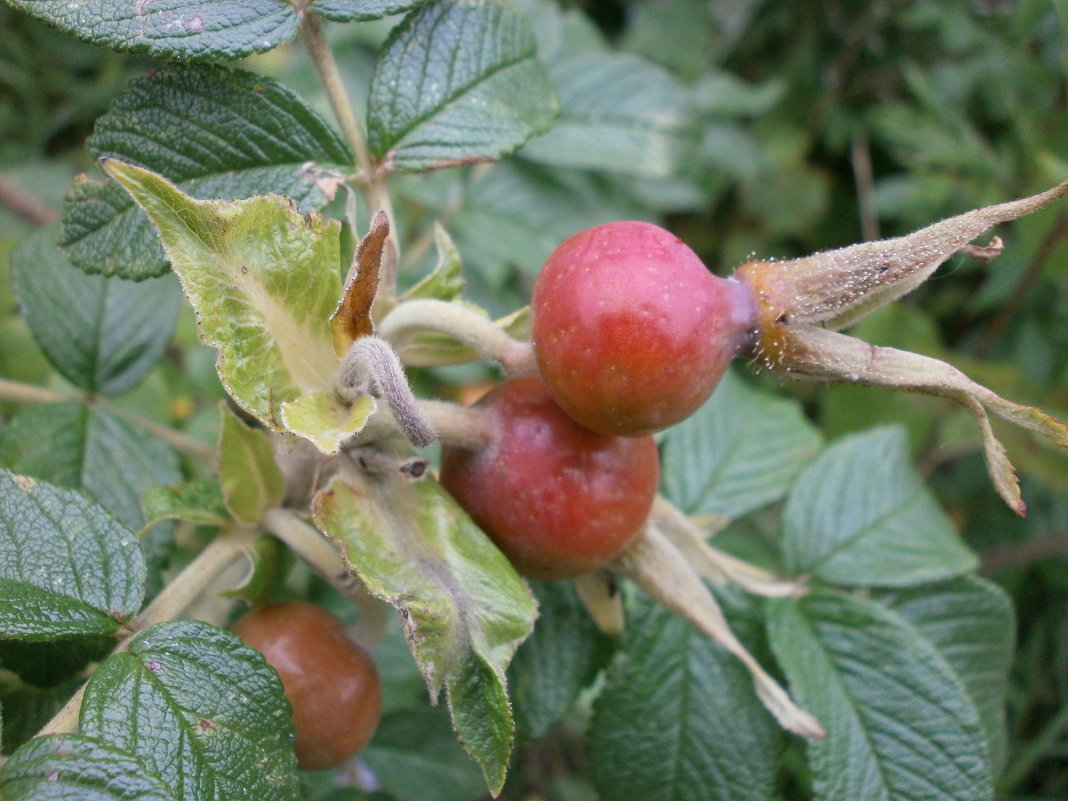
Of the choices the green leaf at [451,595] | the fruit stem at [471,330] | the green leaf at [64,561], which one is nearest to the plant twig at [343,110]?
the fruit stem at [471,330]

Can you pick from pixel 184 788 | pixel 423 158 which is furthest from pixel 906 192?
pixel 184 788

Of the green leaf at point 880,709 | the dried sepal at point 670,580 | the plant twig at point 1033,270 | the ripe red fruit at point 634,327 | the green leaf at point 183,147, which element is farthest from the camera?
the plant twig at point 1033,270

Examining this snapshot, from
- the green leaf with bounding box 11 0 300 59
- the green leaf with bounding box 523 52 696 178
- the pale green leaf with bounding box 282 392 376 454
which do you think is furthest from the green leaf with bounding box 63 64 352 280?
the green leaf with bounding box 523 52 696 178

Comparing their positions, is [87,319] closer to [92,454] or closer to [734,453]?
[92,454]

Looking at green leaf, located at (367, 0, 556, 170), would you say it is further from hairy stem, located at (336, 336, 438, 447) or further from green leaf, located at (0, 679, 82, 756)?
green leaf, located at (0, 679, 82, 756)

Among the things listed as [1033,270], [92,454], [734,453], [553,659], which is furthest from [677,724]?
[1033,270]

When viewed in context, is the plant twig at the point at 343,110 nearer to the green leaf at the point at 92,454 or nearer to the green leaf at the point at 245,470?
the green leaf at the point at 245,470

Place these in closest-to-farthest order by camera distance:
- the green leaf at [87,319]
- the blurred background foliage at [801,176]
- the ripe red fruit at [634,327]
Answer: the ripe red fruit at [634,327]
the green leaf at [87,319]
the blurred background foliage at [801,176]

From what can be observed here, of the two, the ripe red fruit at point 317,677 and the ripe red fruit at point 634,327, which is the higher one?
the ripe red fruit at point 634,327
